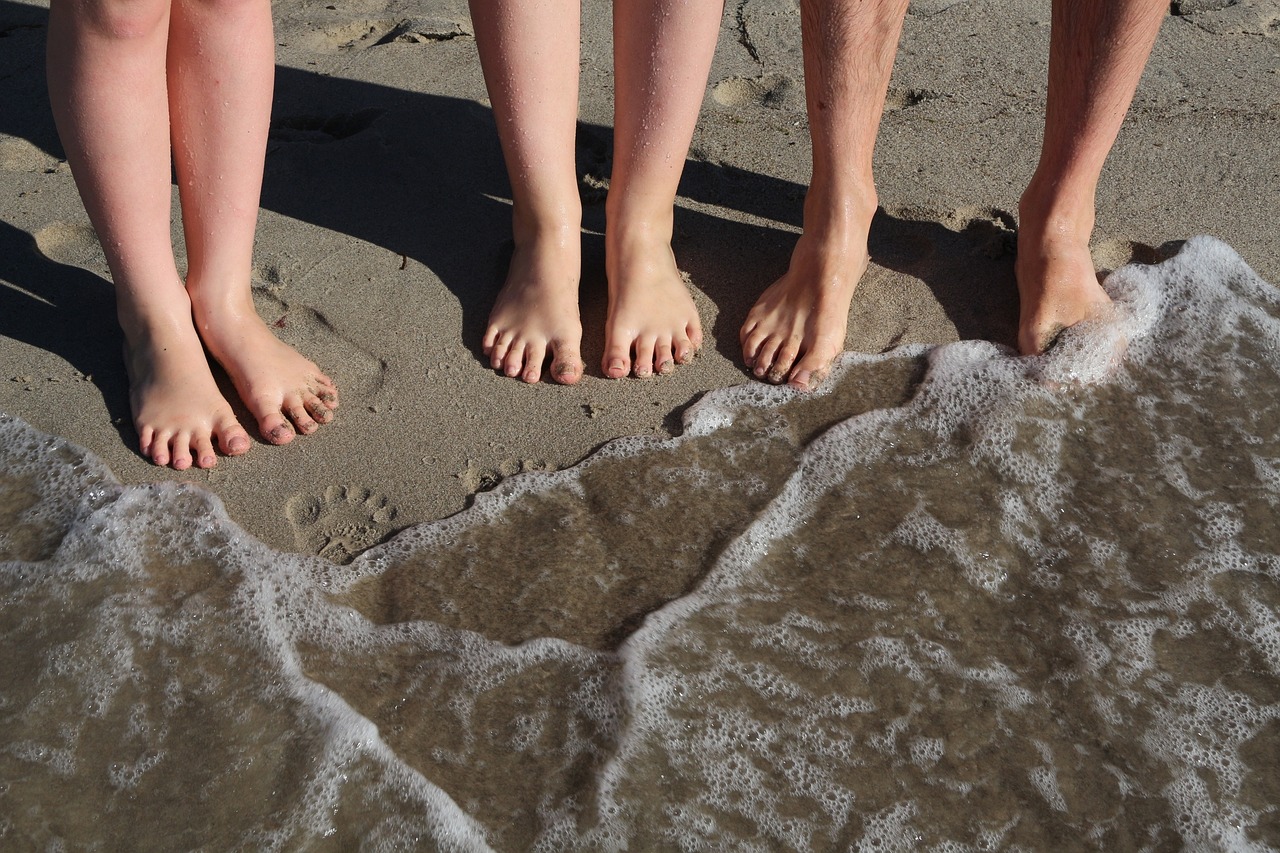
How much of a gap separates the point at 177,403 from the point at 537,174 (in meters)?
0.83

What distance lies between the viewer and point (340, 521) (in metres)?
1.87

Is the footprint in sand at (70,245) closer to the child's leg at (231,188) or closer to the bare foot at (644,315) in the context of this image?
the child's leg at (231,188)

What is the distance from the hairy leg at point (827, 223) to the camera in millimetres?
1986

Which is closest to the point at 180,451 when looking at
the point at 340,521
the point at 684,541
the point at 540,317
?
the point at 340,521

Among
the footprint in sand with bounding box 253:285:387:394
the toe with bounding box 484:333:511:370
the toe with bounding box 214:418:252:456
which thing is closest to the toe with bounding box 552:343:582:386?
the toe with bounding box 484:333:511:370

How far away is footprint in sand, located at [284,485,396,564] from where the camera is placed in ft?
6.01

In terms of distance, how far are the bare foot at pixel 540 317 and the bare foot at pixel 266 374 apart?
1.17 feet

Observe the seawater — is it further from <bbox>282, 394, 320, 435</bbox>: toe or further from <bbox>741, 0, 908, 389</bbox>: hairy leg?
<bbox>282, 394, 320, 435</bbox>: toe

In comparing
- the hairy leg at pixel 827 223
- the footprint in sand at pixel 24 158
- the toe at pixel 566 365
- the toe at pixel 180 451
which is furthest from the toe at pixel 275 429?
the footprint in sand at pixel 24 158

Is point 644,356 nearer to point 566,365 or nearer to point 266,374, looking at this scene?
point 566,365

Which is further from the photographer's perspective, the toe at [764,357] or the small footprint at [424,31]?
the small footprint at [424,31]

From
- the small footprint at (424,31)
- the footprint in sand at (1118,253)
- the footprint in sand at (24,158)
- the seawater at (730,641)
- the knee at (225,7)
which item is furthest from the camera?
the small footprint at (424,31)

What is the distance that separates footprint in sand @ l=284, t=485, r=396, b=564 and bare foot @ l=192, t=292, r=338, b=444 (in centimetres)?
17

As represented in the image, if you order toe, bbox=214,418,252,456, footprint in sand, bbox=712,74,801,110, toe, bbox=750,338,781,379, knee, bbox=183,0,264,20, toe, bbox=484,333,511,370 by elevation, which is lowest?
toe, bbox=214,418,252,456
